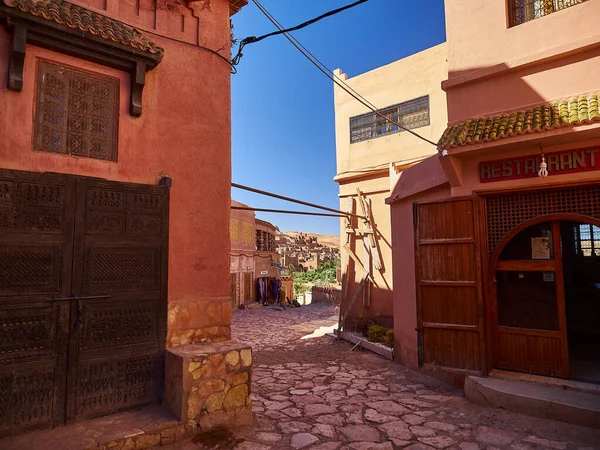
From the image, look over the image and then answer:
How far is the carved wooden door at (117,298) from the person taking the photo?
4.29m

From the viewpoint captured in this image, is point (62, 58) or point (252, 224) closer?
point (62, 58)

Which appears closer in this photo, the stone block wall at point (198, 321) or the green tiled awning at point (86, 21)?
the green tiled awning at point (86, 21)

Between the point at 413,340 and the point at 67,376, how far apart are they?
578 centimetres

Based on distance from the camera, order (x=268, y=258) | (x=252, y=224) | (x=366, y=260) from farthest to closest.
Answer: (x=268, y=258), (x=252, y=224), (x=366, y=260)

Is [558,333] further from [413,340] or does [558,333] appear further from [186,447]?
[186,447]

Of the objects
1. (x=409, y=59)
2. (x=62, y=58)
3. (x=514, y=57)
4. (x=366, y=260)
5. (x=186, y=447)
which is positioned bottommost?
(x=186, y=447)

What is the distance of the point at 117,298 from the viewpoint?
14.8 ft

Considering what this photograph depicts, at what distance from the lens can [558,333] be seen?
231 inches

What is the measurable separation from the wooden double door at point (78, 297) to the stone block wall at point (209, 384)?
0.37m

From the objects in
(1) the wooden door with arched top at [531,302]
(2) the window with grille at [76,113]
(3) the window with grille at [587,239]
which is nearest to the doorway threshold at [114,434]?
(2) the window with grille at [76,113]

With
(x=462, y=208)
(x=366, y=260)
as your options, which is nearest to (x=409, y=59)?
(x=366, y=260)

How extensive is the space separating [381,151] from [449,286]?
7.09 meters

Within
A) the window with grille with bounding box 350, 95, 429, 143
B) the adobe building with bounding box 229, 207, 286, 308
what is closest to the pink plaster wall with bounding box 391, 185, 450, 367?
the window with grille with bounding box 350, 95, 429, 143

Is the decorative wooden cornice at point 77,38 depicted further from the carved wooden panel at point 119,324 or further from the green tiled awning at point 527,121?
the green tiled awning at point 527,121
